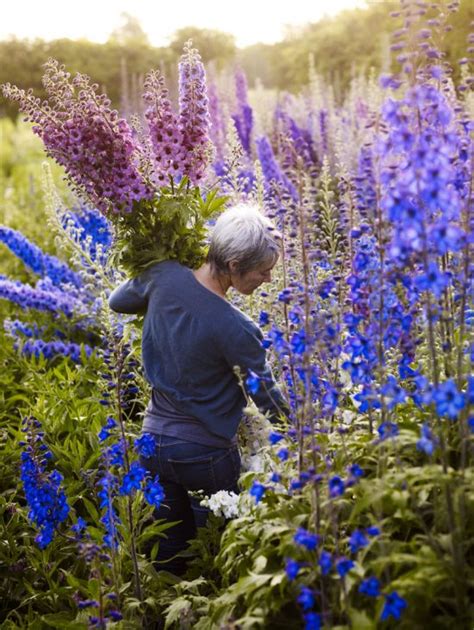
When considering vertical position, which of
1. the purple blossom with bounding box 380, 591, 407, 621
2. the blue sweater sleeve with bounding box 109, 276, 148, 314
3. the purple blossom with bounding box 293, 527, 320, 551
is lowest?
the purple blossom with bounding box 380, 591, 407, 621

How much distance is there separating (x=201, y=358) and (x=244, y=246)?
50cm

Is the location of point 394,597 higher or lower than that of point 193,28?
lower

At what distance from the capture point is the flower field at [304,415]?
2.06m

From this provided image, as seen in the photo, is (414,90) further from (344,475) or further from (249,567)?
(249,567)

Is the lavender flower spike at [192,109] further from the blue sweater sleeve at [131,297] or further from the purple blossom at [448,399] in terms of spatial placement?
the purple blossom at [448,399]

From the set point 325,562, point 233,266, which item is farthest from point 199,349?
point 325,562

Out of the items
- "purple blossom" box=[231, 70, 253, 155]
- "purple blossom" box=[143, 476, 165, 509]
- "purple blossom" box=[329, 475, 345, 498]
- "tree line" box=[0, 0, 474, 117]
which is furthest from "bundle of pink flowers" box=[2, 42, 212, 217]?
"tree line" box=[0, 0, 474, 117]

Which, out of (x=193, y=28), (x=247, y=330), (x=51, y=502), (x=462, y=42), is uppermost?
(x=193, y=28)

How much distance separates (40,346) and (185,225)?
2.51m

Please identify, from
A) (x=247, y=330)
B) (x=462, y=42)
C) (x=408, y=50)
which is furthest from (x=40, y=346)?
(x=462, y=42)

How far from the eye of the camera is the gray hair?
306cm

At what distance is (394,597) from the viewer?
1.91m

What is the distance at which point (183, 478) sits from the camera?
333 centimetres

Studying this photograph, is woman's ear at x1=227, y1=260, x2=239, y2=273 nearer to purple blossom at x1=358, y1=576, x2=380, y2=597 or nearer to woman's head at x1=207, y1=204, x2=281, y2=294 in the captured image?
woman's head at x1=207, y1=204, x2=281, y2=294
